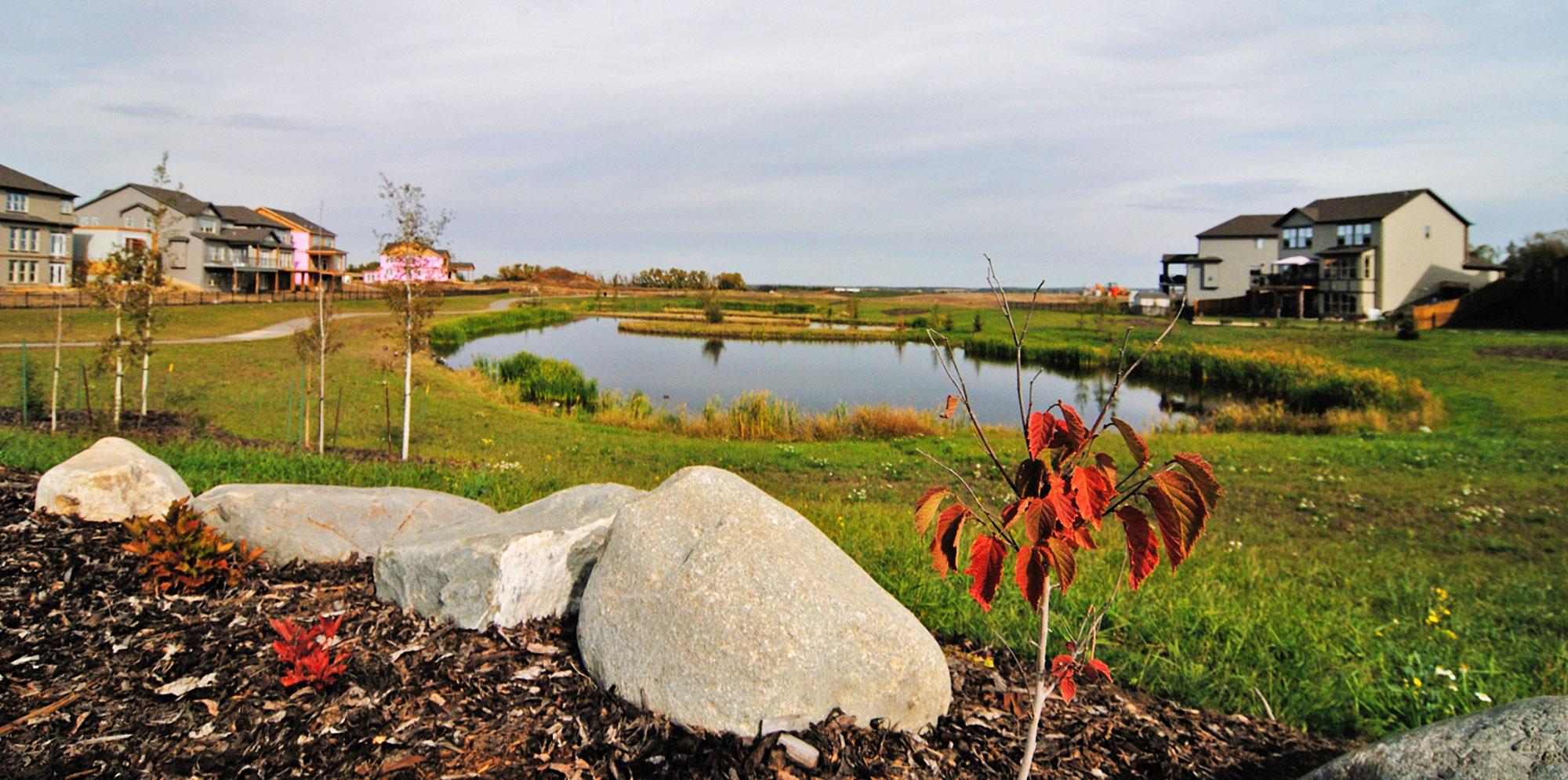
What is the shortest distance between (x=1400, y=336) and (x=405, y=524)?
47.5m

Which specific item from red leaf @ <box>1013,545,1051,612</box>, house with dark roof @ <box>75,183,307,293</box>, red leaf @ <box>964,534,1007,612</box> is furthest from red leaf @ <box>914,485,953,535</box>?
house with dark roof @ <box>75,183,307,293</box>

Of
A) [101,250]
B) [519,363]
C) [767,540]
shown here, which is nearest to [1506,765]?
[767,540]

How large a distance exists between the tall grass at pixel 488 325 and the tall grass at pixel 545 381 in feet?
9.51

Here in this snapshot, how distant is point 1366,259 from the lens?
189 feet

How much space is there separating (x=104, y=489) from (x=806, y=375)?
34299 millimetres

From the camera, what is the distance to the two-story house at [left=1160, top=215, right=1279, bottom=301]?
71125 millimetres

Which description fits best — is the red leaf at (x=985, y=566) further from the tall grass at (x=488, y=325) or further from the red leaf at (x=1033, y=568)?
the tall grass at (x=488, y=325)

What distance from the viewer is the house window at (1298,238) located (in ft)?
214

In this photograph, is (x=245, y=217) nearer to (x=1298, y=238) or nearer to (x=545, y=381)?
(x=545, y=381)

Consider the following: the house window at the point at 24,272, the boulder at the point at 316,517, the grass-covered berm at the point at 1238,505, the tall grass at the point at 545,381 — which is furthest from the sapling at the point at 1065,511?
the house window at the point at 24,272

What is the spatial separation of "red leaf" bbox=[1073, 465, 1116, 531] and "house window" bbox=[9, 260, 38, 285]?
7431cm

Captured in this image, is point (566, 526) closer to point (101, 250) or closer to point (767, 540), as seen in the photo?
point (767, 540)

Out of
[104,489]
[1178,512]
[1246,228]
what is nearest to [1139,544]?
[1178,512]

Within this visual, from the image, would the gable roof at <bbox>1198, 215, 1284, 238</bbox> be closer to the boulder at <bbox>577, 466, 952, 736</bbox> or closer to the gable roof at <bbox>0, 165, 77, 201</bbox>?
the boulder at <bbox>577, 466, 952, 736</bbox>
